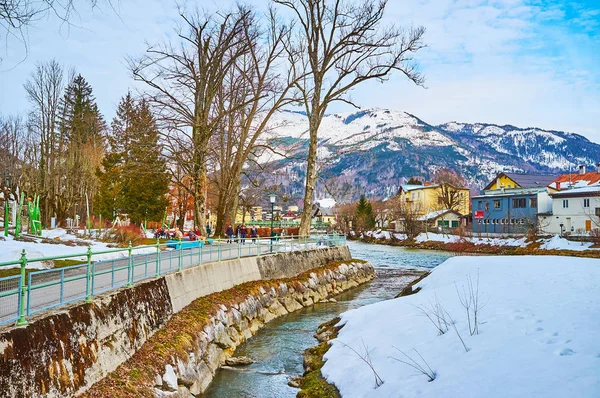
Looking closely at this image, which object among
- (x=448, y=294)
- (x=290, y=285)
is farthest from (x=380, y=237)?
(x=448, y=294)

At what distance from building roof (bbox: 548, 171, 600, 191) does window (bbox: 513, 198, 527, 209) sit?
25.3 ft

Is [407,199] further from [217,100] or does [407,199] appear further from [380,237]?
[217,100]

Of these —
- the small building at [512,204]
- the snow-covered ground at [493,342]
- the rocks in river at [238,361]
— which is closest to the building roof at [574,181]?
the small building at [512,204]

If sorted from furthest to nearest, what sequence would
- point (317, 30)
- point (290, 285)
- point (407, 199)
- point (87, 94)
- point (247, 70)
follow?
point (407, 199), point (87, 94), point (247, 70), point (317, 30), point (290, 285)

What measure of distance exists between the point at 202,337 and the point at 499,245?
1815 inches

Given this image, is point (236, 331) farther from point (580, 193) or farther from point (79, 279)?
point (580, 193)

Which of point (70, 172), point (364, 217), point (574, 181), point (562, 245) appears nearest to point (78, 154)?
point (70, 172)

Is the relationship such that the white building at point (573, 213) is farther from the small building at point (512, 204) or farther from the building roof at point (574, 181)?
Answer: the building roof at point (574, 181)

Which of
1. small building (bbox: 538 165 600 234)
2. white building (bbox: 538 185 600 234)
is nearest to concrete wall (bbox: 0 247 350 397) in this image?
small building (bbox: 538 165 600 234)

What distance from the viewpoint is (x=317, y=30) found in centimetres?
2702

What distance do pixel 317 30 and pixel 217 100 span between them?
7.63 m

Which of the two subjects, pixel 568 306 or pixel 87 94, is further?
pixel 87 94

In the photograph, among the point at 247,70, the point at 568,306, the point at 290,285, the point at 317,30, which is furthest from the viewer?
the point at 247,70

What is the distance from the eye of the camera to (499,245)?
51.5 metres
